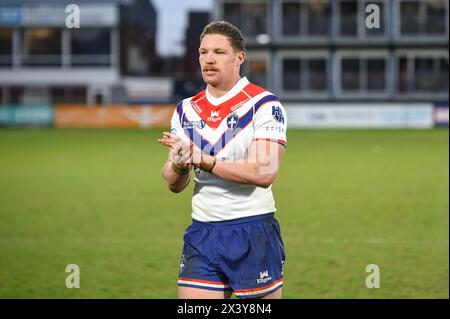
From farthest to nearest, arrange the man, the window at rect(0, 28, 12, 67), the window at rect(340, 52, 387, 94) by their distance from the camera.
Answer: the window at rect(0, 28, 12, 67)
the window at rect(340, 52, 387, 94)
the man

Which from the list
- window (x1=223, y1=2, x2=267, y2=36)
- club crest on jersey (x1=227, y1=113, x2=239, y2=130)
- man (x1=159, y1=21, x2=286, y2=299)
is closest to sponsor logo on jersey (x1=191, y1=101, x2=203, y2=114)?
man (x1=159, y1=21, x2=286, y2=299)

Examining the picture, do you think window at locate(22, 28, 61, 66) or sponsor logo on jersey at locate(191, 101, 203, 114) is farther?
window at locate(22, 28, 61, 66)

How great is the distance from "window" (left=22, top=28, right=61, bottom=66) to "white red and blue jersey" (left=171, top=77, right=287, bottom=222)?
56.2m

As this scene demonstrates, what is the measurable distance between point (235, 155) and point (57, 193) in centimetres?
1219

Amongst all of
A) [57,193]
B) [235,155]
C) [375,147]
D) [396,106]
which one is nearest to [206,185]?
[235,155]

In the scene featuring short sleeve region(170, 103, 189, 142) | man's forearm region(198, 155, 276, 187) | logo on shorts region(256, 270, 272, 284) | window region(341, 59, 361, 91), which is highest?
window region(341, 59, 361, 91)

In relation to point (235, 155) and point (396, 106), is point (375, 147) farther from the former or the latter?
point (235, 155)

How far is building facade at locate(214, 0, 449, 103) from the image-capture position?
48.3 meters

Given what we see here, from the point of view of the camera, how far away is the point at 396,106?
1560 inches

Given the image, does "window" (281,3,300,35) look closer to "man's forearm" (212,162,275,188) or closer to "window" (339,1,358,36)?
"window" (339,1,358,36)

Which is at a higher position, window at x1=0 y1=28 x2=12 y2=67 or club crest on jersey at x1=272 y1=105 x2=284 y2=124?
window at x1=0 y1=28 x2=12 y2=67

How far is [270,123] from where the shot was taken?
4.19m

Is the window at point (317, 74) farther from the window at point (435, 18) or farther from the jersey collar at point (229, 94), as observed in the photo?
the jersey collar at point (229, 94)

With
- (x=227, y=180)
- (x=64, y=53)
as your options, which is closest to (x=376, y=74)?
(x=64, y=53)
